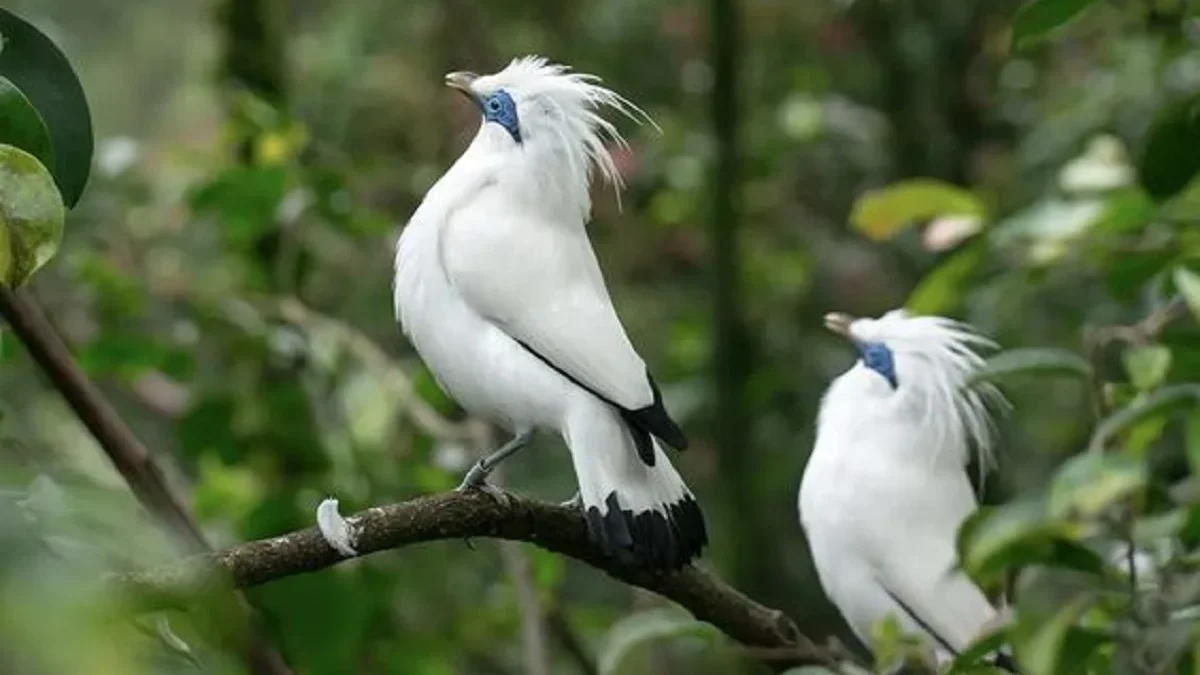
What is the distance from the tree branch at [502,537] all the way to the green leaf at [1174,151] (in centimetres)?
31

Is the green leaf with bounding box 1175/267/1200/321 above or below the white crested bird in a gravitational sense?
above

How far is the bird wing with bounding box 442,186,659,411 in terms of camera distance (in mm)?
815

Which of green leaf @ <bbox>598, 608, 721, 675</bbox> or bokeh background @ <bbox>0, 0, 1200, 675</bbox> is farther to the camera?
bokeh background @ <bbox>0, 0, 1200, 675</bbox>

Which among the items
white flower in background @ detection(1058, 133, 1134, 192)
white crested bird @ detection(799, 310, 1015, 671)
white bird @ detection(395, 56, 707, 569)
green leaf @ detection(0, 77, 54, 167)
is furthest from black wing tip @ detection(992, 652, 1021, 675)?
green leaf @ detection(0, 77, 54, 167)

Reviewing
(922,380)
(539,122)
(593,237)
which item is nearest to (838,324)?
(922,380)

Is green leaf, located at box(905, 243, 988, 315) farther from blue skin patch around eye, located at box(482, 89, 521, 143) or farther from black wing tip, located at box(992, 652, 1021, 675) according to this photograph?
blue skin patch around eye, located at box(482, 89, 521, 143)

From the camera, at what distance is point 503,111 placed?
852 millimetres

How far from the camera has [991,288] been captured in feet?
5.45

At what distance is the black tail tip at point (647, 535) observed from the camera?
0.80 metres

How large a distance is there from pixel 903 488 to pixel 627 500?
1.61 ft

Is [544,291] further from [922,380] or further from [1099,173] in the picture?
[1099,173]

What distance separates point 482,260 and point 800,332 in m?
1.74

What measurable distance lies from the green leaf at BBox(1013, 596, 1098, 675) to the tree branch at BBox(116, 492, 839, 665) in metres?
0.18

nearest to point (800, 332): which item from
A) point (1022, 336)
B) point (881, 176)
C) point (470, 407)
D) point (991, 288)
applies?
point (881, 176)
